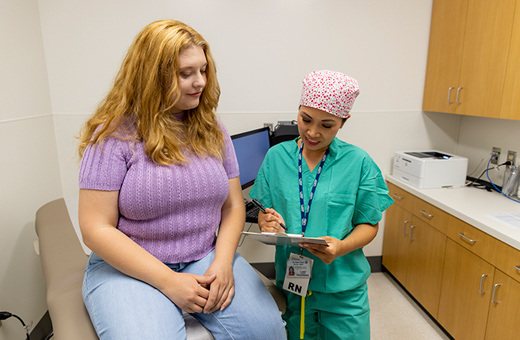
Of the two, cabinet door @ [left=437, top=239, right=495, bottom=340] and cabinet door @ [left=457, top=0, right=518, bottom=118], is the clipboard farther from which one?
cabinet door @ [left=457, top=0, right=518, bottom=118]

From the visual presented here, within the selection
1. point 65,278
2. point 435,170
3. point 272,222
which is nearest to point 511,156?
point 435,170

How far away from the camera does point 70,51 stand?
7.75ft

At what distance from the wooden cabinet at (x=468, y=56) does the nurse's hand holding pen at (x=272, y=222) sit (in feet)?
5.08

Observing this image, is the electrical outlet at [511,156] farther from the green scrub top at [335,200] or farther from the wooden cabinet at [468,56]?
the green scrub top at [335,200]

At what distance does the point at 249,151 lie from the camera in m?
2.21

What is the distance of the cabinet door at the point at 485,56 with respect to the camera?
2.08 metres

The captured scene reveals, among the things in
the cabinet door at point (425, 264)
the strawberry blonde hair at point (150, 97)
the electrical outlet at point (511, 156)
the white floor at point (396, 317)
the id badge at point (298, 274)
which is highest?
the strawberry blonde hair at point (150, 97)

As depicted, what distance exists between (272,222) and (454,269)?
52.7 inches

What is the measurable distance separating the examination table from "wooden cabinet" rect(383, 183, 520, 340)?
3.58 feet

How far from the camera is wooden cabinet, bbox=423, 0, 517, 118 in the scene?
2.11 metres

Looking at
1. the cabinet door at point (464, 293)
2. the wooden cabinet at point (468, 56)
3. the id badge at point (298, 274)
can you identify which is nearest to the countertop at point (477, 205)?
the cabinet door at point (464, 293)

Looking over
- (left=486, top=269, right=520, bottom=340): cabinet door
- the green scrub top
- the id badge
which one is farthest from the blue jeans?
(left=486, top=269, right=520, bottom=340): cabinet door

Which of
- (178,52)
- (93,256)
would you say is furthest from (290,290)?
(178,52)

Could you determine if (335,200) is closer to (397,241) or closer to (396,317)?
(396,317)
